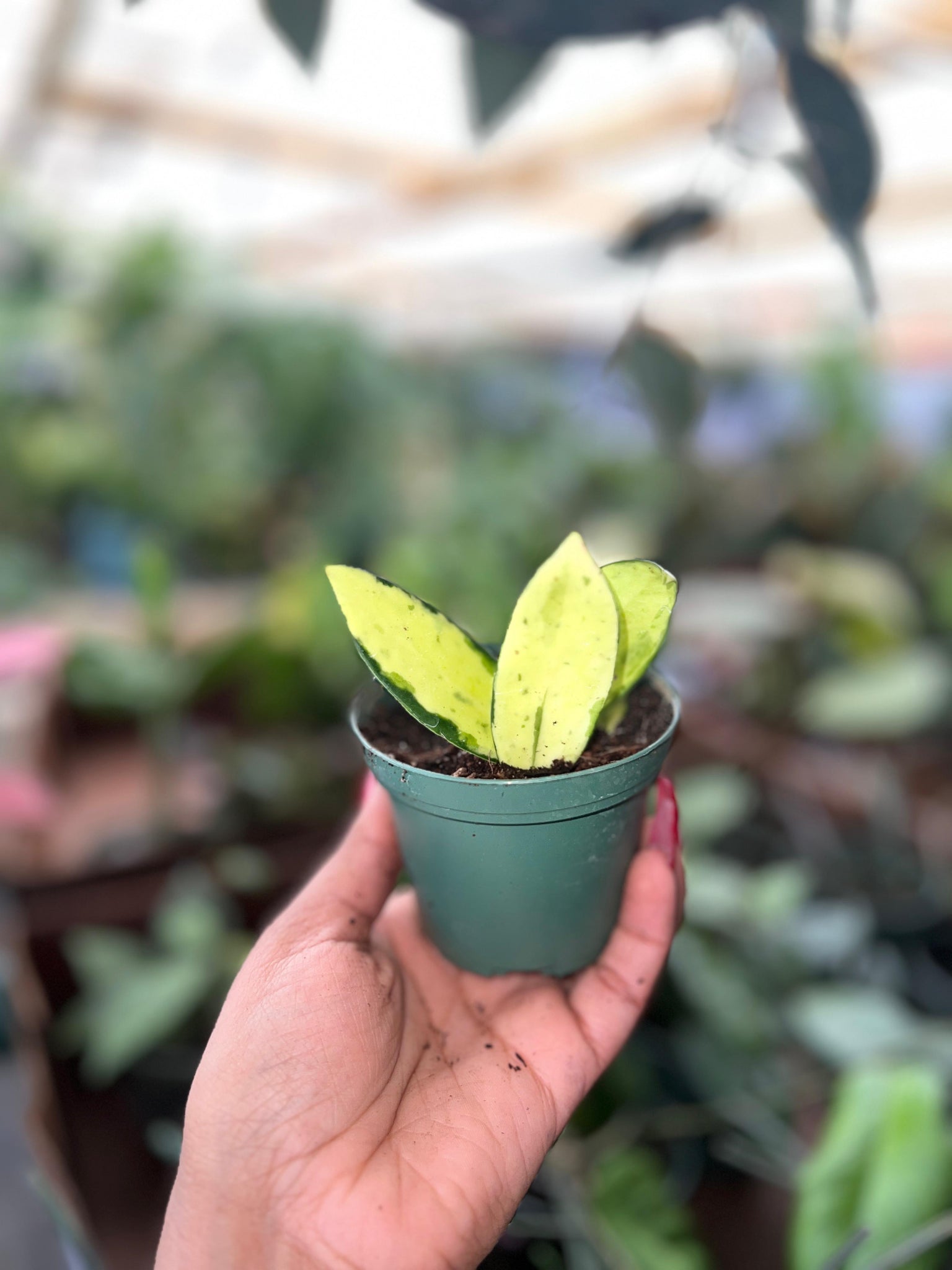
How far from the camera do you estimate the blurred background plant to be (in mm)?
734

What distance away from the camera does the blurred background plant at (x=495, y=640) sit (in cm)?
73

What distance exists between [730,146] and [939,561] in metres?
1.49

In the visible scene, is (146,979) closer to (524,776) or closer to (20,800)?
(20,800)

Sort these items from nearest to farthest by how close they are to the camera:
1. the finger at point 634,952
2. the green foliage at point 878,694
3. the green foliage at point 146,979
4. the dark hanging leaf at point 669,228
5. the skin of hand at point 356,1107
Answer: the skin of hand at point 356,1107 < the finger at point 634,952 < the dark hanging leaf at point 669,228 < the green foliage at point 146,979 < the green foliage at point 878,694

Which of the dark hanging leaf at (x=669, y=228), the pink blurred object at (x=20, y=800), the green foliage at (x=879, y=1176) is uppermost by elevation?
the dark hanging leaf at (x=669, y=228)

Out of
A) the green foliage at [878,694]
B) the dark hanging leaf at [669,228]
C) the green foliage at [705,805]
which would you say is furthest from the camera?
the green foliage at [878,694]

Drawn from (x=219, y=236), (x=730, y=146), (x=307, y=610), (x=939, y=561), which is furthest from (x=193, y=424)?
(x=730, y=146)

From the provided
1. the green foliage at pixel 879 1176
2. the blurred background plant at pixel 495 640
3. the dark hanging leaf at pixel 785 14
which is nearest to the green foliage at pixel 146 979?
the blurred background plant at pixel 495 640

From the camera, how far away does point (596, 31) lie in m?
0.46

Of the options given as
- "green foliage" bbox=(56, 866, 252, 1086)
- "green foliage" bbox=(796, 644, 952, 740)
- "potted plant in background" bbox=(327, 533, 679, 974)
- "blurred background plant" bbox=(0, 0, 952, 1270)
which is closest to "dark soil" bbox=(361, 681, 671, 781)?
"potted plant in background" bbox=(327, 533, 679, 974)

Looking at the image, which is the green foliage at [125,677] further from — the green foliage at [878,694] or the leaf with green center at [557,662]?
the green foliage at [878,694]

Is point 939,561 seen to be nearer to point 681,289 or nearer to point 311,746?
point 311,746

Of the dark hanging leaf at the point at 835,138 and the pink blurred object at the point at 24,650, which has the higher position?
the dark hanging leaf at the point at 835,138

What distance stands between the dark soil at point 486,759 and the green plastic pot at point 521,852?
10 mm
